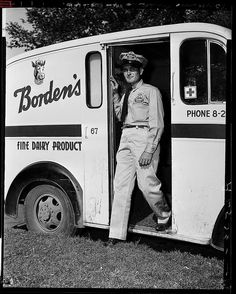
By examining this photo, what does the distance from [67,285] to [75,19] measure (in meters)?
2.42

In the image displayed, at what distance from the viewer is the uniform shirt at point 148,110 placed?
4.06 metres

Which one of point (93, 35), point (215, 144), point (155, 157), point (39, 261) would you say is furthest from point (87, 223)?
point (93, 35)

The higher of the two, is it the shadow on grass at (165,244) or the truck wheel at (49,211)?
the truck wheel at (49,211)

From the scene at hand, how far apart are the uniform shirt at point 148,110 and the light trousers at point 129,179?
0.19 ft

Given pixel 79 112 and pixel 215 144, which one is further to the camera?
pixel 79 112

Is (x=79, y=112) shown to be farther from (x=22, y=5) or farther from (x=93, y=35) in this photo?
(x=22, y=5)

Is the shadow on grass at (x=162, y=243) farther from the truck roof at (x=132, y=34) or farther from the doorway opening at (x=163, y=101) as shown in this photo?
the truck roof at (x=132, y=34)

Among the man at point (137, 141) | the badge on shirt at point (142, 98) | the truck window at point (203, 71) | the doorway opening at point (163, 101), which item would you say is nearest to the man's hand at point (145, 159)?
the man at point (137, 141)

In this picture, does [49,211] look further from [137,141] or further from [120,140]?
[137,141]

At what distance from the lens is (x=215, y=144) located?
12.9 ft

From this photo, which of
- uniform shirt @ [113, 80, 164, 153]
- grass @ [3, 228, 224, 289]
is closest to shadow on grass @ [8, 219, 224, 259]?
grass @ [3, 228, 224, 289]

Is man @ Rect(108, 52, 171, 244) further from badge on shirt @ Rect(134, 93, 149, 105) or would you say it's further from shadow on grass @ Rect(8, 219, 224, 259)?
shadow on grass @ Rect(8, 219, 224, 259)

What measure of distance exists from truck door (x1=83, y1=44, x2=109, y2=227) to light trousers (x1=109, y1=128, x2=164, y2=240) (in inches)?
4.3

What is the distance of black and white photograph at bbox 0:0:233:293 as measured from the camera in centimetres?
396
